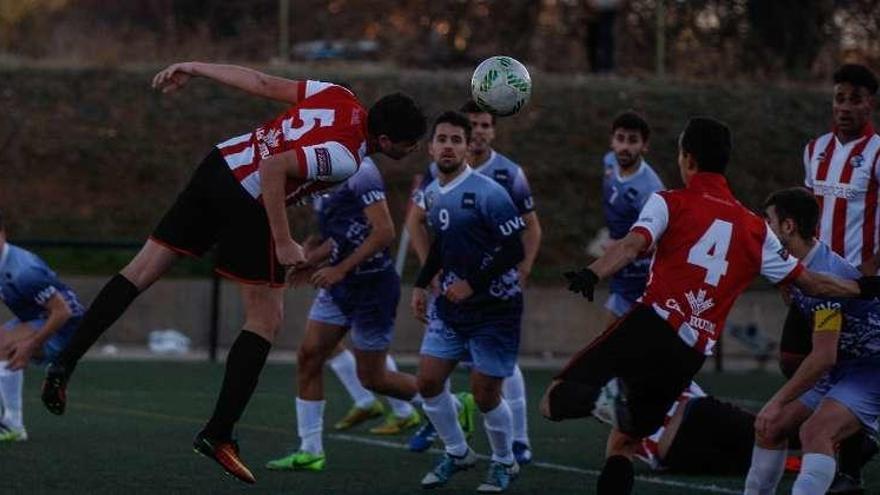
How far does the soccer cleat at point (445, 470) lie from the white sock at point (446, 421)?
0.04m

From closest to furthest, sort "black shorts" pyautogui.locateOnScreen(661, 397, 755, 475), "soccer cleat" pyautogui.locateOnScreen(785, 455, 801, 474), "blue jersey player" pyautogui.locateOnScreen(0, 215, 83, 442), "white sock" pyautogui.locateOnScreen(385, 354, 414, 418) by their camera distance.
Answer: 1. "black shorts" pyautogui.locateOnScreen(661, 397, 755, 475)
2. "soccer cleat" pyautogui.locateOnScreen(785, 455, 801, 474)
3. "blue jersey player" pyautogui.locateOnScreen(0, 215, 83, 442)
4. "white sock" pyautogui.locateOnScreen(385, 354, 414, 418)

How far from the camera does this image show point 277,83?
29.6 ft

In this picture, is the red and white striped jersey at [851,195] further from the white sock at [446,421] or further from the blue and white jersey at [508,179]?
the white sock at [446,421]

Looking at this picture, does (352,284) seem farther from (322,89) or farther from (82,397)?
(82,397)

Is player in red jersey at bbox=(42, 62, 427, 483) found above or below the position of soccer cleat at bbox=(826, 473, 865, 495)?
above

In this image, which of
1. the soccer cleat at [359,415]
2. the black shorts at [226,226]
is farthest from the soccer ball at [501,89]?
the soccer cleat at [359,415]

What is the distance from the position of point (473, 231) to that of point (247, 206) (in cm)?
157

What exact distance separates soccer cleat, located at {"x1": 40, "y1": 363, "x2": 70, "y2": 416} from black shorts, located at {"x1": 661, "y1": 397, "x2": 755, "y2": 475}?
11.6ft

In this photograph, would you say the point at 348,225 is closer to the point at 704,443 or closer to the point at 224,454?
the point at 704,443

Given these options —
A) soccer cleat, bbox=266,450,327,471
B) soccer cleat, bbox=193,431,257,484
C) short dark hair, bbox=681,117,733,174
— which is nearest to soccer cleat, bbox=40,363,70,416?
soccer cleat, bbox=193,431,257,484

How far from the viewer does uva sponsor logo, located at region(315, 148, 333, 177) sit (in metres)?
8.74

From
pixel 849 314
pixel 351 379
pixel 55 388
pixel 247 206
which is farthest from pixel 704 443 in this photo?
pixel 55 388

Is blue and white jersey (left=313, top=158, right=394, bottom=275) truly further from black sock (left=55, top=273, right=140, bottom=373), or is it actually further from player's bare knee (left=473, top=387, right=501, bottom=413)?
black sock (left=55, top=273, right=140, bottom=373)

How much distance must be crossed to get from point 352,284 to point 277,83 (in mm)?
2836
